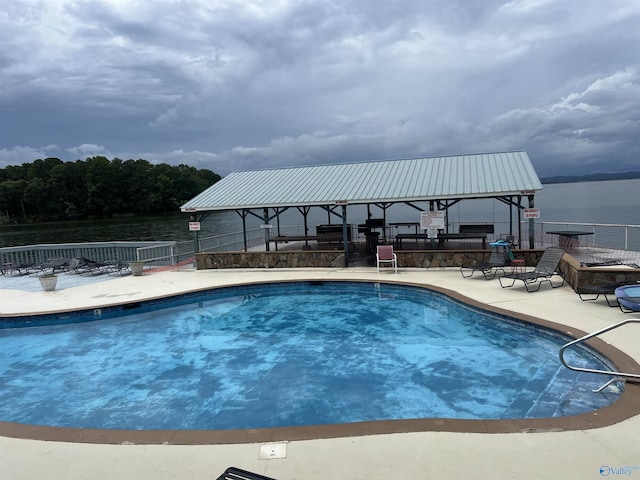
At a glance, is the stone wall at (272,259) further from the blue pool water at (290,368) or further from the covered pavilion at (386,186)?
the blue pool water at (290,368)

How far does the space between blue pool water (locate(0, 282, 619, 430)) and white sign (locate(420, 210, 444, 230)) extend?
3.12 m

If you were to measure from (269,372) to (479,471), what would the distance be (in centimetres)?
388

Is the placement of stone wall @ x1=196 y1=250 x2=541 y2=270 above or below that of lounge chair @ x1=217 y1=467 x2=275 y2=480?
above

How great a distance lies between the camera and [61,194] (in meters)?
68.8

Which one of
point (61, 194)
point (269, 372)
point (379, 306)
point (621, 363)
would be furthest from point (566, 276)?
point (61, 194)

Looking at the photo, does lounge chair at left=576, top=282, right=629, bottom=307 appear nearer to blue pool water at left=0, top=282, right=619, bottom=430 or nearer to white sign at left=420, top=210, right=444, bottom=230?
blue pool water at left=0, top=282, right=619, bottom=430

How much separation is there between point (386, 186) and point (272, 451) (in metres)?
11.0

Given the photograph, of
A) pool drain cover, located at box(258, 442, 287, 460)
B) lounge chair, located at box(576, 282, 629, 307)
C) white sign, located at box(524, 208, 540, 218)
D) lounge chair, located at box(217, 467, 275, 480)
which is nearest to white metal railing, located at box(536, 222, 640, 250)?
white sign, located at box(524, 208, 540, 218)

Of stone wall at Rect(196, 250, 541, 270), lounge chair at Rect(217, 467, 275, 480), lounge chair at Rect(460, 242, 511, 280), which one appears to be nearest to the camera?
lounge chair at Rect(217, 467, 275, 480)

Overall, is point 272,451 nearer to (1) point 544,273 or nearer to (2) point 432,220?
(1) point 544,273

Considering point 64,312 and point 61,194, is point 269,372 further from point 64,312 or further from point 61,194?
point 61,194

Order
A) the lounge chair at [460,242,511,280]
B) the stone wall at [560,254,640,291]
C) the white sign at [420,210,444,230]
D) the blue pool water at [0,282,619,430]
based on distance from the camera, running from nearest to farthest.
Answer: the blue pool water at [0,282,619,430] < the stone wall at [560,254,640,291] < the lounge chair at [460,242,511,280] < the white sign at [420,210,444,230]

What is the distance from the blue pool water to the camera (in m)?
5.22

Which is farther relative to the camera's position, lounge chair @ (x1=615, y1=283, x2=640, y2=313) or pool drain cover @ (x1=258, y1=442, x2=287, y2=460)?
lounge chair @ (x1=615, y1=283, x2=640, y2=313)
